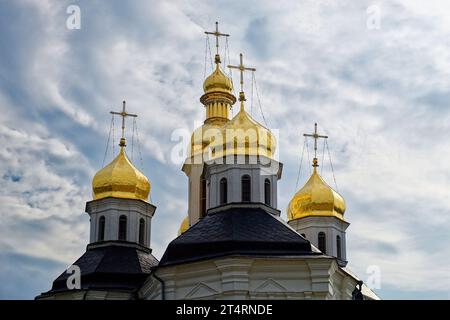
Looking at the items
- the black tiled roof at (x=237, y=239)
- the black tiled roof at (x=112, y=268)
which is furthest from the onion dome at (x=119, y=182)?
the black tiled roof at (x=237, y=239)

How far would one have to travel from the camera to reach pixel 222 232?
26.9 metres

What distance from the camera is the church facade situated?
25844 millimetres

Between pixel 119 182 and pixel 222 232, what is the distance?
9526 millimetres

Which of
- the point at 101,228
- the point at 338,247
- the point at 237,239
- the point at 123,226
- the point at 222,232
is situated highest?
the point at 123,226

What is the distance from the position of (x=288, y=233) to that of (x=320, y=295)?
2.28m

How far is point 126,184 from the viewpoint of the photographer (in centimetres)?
3534

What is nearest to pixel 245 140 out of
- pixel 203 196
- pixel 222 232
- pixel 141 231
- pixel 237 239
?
pixel 222 232

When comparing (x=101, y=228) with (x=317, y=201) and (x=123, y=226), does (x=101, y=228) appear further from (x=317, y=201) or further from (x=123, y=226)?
(x=317, y=201)

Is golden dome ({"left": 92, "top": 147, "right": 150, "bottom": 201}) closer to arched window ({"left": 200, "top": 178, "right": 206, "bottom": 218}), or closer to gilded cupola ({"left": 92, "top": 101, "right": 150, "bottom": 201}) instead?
gilded cupola ({"left": 92, "top": 101, "right": 150, "bottom": 201})
